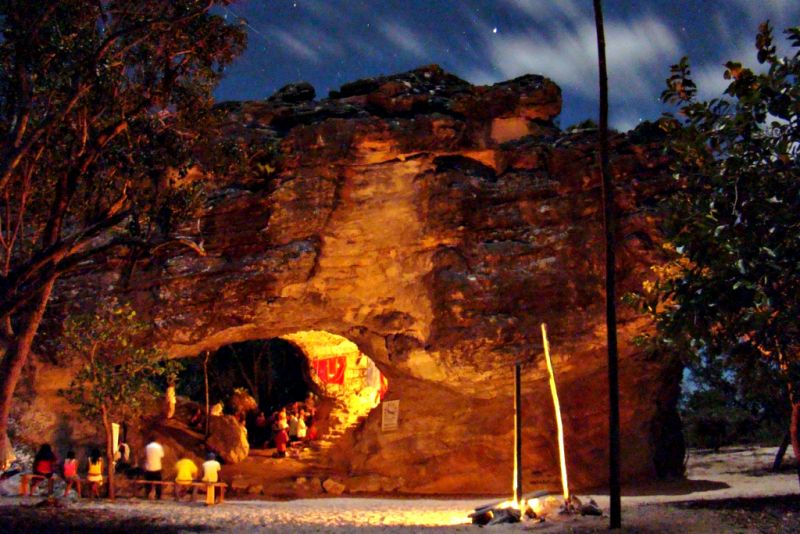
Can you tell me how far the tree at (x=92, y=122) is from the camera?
1156 centimetres

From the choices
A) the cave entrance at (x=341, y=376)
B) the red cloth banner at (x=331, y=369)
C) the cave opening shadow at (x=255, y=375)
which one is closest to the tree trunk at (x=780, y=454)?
the cave entrance at (x=341, y=376)

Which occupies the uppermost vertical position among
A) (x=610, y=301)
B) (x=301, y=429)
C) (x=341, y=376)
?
(x=610, y=301)

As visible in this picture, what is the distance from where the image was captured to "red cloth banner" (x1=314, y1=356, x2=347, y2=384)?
2709 centimetres

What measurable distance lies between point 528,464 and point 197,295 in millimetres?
10526

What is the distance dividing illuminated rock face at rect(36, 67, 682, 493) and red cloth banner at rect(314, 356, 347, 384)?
4938 mm

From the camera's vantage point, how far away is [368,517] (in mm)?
13328

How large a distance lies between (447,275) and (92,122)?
10568 mm

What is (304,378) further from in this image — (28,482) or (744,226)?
(744,226)

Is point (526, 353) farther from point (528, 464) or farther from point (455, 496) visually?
point (455, 496)

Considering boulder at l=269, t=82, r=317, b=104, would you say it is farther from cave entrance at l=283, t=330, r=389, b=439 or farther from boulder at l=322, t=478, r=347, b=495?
boulder at l=322, t=478, r=347, b=495

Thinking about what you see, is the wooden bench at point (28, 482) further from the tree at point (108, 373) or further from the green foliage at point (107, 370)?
the green foliage at point (107, 370)

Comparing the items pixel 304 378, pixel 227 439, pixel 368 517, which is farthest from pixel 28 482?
pixel 304 378

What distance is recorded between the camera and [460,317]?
19766 mm

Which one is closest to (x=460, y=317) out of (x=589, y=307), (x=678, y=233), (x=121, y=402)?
(x=589, y=307)
